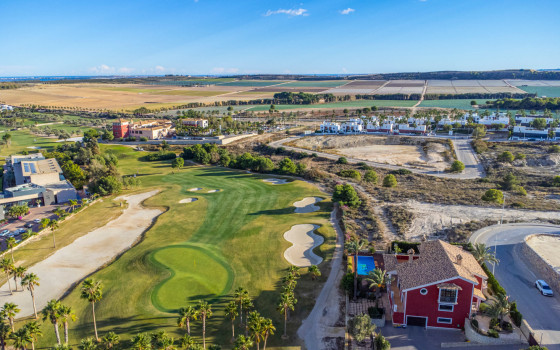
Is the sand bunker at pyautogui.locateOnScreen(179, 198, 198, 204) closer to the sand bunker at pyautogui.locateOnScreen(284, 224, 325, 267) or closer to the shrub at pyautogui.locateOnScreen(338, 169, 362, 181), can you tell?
the sand bunker at pyautogui.locateOnScreen(284, 224, 325, 267)

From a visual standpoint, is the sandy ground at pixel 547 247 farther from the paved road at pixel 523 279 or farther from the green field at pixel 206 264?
the green field at pixel 206 264

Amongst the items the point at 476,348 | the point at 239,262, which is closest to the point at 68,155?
the point at 239,262

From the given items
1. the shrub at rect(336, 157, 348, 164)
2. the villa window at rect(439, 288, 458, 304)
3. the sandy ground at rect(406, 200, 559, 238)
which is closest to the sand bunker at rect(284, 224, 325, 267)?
the sandy ground at rect(406, 200, 559, 238)

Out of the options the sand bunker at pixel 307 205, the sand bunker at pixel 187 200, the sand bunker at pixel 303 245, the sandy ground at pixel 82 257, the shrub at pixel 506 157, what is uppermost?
the shrub at pixel 506 157

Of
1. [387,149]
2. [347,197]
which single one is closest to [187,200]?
[347,197]

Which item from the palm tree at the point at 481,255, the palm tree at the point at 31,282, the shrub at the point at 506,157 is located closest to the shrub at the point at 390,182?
the palm tree at the point at 481,255

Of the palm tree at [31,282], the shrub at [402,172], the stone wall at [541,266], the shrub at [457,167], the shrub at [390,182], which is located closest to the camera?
the palm tree at [31,282]

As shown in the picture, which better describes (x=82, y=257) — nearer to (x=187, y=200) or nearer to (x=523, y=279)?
(x=187, y=200)
